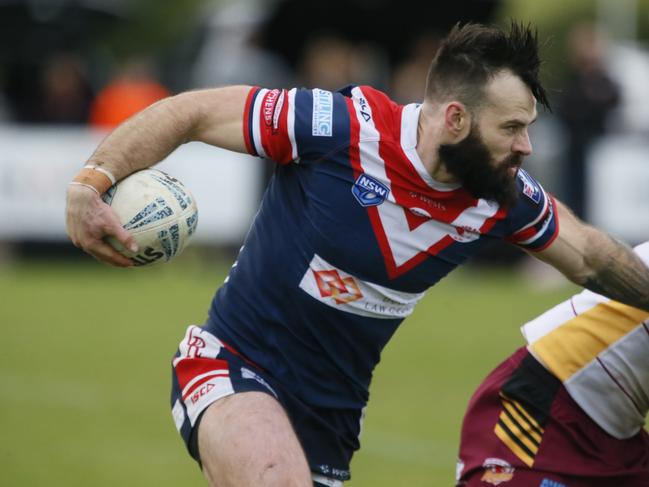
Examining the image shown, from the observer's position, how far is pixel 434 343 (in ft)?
39.6

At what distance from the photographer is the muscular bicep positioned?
4.96m

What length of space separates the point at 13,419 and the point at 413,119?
499cm

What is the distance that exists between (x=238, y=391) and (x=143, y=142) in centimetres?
94

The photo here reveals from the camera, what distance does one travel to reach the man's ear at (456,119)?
16.3ft

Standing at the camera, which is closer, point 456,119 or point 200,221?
point 456,119

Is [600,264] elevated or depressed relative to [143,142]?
depressed

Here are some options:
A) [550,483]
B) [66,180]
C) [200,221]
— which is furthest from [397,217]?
[66,180]

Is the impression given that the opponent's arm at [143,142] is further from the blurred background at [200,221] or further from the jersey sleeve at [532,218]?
the blurred background at [200,221]

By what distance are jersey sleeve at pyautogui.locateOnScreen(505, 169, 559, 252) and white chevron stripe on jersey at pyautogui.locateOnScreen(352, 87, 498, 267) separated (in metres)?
0.10

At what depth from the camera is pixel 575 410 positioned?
17.9 feet

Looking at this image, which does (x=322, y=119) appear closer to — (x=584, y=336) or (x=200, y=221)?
(x=584, y=336)

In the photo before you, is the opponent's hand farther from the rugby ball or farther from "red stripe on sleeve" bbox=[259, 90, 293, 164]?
"red stripe on sleeve" bbox=[259, 90, 293, 164]

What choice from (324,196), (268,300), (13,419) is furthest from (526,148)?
(13,419)

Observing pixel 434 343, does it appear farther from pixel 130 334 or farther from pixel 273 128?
pixel 273 128
